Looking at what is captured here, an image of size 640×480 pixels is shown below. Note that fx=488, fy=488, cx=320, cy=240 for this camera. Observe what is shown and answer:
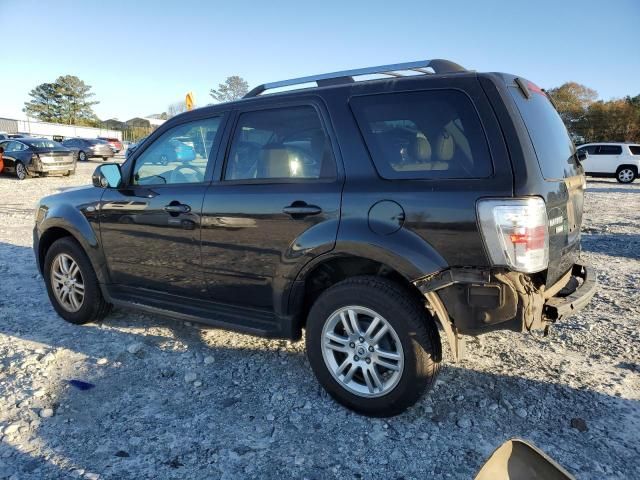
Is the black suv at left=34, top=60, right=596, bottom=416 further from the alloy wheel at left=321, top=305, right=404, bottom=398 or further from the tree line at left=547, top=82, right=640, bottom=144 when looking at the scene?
the tree line at left=547, top=82, right=640, bottom=144

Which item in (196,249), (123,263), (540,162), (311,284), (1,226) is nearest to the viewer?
(540,162)

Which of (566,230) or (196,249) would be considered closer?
(566,230)

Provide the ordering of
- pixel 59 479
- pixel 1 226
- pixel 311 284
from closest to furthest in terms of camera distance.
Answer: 1. pixel 59 479
2. pixel 311 284
3. pixel 1 226

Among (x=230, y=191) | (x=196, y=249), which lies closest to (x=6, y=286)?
(x=196, y=249)

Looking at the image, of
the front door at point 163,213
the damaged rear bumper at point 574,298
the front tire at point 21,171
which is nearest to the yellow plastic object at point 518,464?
the damaged rear bumper at point 574,298

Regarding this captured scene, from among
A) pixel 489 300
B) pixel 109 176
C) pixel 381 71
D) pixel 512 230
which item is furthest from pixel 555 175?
pixel 109 176

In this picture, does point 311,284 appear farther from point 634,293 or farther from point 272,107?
point 634,293

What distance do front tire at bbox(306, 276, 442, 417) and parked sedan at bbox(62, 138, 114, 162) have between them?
3115 centimetres

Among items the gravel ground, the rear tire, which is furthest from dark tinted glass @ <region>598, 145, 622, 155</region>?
the gravel ground

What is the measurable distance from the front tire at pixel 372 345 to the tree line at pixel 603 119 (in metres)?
42.1

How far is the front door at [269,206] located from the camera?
297 cm

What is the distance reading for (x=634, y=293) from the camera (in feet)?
16.8

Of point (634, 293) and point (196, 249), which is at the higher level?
point (196, 249)

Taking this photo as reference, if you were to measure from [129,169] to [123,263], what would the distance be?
768mm
